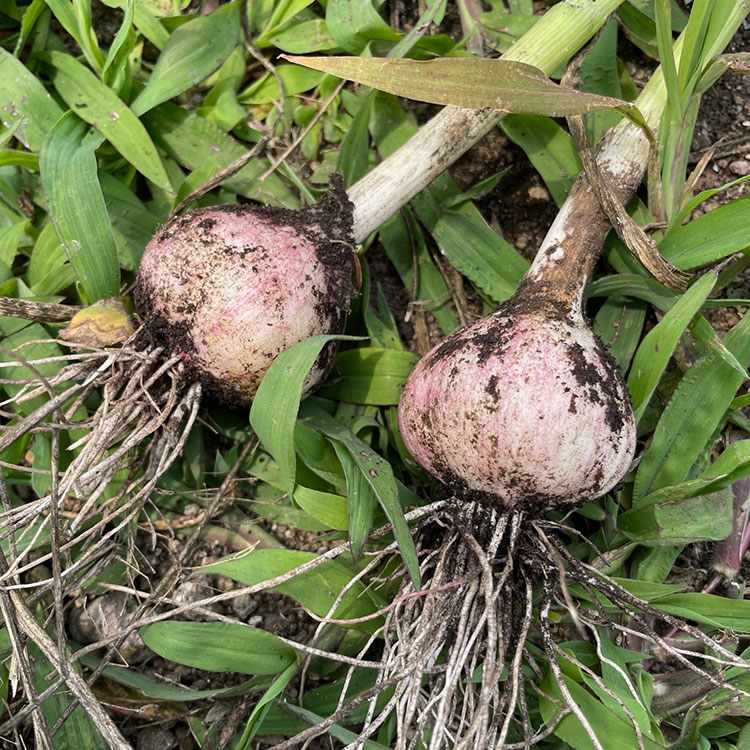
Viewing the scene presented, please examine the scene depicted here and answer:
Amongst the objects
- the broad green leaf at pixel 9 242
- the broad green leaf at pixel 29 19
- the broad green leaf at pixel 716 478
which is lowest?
the broad green leaf at pixel 716 478

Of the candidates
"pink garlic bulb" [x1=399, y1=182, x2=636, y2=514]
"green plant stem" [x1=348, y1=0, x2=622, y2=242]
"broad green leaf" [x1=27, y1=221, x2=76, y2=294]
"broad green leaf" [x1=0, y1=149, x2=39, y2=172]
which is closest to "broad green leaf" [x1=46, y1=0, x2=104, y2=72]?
"broad green leaf" [x1=0, y1=149, x2=39, y2=172]

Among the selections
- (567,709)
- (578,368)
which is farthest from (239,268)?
(567,709)

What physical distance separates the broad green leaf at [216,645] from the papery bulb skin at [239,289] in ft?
1.26

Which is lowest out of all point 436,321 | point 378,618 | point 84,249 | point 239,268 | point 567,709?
point 567,709

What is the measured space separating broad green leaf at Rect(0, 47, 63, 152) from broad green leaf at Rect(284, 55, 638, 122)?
2.01 feet

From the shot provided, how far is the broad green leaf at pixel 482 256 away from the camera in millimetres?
1407

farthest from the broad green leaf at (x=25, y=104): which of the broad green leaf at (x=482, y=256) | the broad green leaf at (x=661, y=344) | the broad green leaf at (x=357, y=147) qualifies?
the broad green leaf at (x=661, y=344)

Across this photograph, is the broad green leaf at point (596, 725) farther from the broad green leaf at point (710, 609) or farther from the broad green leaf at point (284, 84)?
the broad green leaf at point (284, 84)

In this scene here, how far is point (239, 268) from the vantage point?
3.77ft

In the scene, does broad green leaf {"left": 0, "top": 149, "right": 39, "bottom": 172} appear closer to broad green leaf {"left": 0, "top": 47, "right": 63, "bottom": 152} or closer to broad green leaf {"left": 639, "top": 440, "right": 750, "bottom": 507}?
broad green leaf {"left": 0, "top": 47, "right": 63, "bottom": 152}

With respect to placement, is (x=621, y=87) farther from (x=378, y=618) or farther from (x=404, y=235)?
(x=378, y=618)

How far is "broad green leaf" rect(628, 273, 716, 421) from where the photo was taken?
116 cm

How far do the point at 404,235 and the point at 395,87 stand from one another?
43cm

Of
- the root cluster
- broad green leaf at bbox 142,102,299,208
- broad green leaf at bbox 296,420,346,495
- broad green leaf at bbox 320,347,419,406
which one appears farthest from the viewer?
broad green leaf at bbox 142,102,299,208
